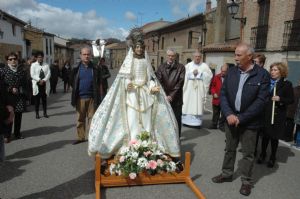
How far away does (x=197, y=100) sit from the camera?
894cm

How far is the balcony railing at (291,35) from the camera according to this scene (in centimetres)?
1116

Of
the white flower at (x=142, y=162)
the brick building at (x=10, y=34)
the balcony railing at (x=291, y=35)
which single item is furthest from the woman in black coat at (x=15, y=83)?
the brick building at (x=10, y=34)

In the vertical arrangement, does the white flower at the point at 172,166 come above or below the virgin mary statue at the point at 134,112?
below

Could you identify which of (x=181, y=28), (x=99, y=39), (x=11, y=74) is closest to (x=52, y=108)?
(x=99, y=39)

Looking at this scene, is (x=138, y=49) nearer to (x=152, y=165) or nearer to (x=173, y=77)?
(x=173, y=77)

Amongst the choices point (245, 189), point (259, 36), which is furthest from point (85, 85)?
point (259, 36)

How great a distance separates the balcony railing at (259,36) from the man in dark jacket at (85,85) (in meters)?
9.37

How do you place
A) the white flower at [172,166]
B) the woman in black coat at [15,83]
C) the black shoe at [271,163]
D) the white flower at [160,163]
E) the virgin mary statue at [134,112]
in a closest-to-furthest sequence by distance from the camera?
the white flower at [160,163], the white flower at [172,166], the virgin mary statue at [134,112], the black shoe at [271,163], the woman in black coat at [15,83]

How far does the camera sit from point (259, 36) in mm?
14164

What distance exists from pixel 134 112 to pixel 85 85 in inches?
70.8

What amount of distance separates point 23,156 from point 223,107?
11.7 feet

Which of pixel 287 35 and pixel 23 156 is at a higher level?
pixel 287 35

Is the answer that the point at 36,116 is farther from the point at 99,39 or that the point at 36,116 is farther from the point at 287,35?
the point at 287,35

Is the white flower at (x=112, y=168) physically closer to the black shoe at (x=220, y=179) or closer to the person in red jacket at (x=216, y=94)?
the black shoe at (x=220, y=179)
